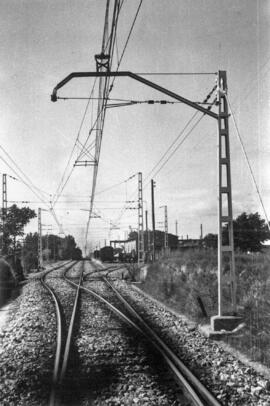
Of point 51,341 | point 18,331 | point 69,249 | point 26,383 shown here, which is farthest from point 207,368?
point 69,249

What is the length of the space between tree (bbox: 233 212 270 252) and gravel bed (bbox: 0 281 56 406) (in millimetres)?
44532

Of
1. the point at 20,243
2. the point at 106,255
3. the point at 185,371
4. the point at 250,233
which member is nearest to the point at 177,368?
the point at 185,371

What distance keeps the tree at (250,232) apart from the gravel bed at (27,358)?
146 ft

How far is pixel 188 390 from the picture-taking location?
610 cm

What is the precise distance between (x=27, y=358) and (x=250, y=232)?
52.3m

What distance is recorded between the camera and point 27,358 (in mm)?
8234

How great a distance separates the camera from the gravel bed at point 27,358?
20.2 feet

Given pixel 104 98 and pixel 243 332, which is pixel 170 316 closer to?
pixel 243 332

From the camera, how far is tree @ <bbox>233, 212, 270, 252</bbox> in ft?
182

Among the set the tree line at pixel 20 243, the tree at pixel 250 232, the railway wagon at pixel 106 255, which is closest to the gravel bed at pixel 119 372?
the tree line at pixel 20 243

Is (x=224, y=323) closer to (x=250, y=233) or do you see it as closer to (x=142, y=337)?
(x=142, y=337)

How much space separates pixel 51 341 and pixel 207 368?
13.3ft

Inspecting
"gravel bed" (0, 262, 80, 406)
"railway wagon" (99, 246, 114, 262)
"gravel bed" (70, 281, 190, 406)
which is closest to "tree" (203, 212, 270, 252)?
"railway wagon" (99, 246, 114, 262)

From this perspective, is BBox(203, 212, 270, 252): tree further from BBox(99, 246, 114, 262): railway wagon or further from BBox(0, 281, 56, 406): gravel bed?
BBox(0, 281, 56, 406): gravel bed
